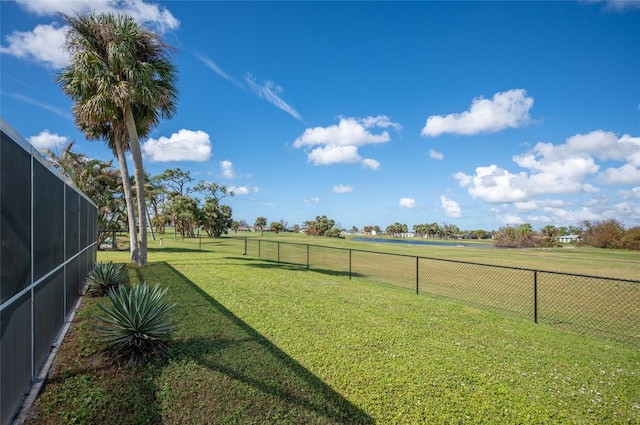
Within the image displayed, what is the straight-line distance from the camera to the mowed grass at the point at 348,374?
3.26 meters

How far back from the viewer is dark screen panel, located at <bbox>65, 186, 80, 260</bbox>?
611 centimetres

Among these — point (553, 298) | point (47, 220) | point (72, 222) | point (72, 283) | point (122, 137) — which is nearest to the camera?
point (47, 220)

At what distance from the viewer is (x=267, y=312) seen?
697 centimetres

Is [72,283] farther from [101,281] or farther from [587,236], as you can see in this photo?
[587,236]

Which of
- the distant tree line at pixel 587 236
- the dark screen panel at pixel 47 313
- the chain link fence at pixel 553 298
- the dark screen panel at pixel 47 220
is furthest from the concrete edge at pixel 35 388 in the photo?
the distant tree line at pixel 587 236

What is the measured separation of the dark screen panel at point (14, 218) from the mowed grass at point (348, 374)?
Answer: 4.58ft

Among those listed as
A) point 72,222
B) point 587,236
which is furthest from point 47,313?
point 587,236

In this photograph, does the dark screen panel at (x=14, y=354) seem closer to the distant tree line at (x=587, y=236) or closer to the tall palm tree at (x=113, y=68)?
the tall palm tree at (x=113, y=68)

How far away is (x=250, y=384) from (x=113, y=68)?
13979 mm

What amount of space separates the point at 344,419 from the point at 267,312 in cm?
412

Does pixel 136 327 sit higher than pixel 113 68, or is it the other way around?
pixel 113 68

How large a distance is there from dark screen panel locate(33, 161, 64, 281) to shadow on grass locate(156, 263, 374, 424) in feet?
7.20

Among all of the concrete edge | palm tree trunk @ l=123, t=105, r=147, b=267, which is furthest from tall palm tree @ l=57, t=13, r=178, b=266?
the concrete edge

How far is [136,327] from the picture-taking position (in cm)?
446
